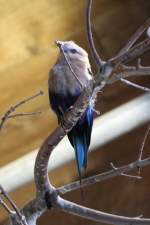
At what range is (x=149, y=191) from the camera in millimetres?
1777

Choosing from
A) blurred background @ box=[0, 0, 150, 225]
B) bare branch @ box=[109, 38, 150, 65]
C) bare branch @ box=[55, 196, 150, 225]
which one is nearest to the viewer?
bare branch @ box=[109, 38, 150, 65]

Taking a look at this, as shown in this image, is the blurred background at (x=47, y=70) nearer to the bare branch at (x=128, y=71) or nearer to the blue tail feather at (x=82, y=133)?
the blue tail feather at (x=82, y=133)

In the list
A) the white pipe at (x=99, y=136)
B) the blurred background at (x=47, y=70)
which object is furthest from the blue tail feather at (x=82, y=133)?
the white pipe at (x=99, y=136)

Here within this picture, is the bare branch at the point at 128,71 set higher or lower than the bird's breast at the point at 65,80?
higher

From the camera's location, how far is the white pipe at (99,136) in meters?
1.52

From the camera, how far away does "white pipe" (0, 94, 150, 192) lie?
1.52 metres

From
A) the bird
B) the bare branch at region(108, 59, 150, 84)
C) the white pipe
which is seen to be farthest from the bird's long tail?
the white pipe

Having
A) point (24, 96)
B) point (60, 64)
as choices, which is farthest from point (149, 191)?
point (60, 64)

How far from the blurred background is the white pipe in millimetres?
28

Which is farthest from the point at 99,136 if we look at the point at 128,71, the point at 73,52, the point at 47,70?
the point at 128,71

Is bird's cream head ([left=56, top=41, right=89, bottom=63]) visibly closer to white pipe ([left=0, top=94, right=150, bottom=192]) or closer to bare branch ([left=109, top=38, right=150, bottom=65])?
bare branch ([left=109, top=38, right=150, bottom=65])

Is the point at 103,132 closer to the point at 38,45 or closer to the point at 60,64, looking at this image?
the point at 38,45

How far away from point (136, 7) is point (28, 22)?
32 centimetres

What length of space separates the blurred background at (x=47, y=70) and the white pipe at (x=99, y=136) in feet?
0.09
